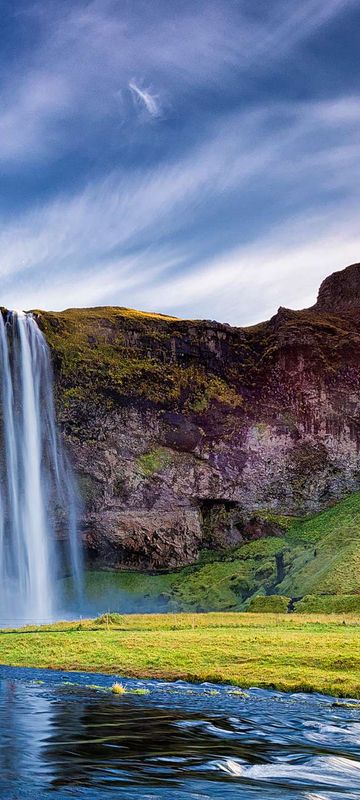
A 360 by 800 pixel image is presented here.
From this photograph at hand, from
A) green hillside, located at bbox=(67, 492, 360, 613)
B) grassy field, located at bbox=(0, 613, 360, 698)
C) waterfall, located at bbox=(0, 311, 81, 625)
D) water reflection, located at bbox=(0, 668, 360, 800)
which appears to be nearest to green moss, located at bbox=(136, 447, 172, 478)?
waterfall, located at bbox=(0, 311, 81, 625)

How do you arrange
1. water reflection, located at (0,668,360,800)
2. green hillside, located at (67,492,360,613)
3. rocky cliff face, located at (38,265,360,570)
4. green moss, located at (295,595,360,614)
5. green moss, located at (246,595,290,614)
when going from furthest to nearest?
rocky cliff face, located at (38,265,360,570) < green hillside, located at (67,492,360,613) < green moss, located at (246,595,290,614) < green moss, located at (295,595,360,614) < water reflection, located at (0,668,360,800)

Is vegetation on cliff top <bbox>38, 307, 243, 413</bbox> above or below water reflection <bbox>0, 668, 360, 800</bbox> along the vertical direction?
above

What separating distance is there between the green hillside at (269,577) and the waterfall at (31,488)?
8703 mm

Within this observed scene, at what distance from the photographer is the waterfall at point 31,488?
9681 cm

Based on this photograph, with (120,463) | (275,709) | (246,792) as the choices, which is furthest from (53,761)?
(120,463)

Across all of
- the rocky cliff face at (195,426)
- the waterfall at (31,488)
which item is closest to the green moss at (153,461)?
the rocky cliff face at (195,426)

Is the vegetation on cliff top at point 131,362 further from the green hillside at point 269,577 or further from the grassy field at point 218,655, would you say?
the grassy field at point 218,655

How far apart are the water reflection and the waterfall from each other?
2785 inches

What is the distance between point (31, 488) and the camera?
10100 cm

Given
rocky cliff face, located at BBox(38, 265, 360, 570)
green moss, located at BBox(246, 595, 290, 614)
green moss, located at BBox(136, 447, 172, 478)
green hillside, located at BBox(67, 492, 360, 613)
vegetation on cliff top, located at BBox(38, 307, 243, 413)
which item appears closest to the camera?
green moss, located at BBox(246, 595, 290, 614)

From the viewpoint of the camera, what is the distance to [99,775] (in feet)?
45.2

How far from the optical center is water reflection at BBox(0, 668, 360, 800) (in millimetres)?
12969

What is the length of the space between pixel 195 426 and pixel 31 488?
30702 mm

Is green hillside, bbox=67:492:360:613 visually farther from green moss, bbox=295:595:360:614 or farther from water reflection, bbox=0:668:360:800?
water reflection, bbox=0:668:360:800
